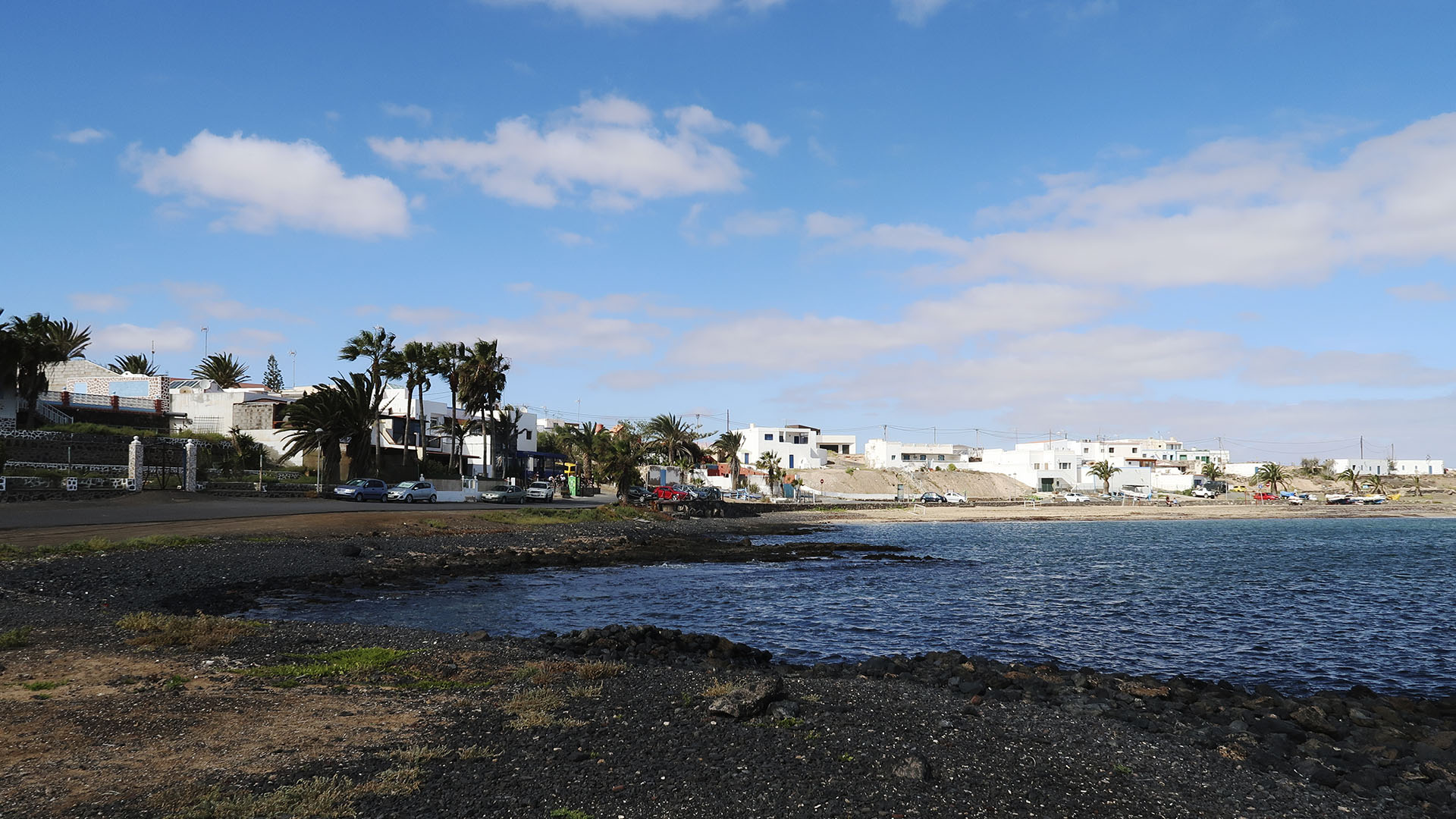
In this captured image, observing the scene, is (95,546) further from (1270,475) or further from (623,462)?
(1270,475)

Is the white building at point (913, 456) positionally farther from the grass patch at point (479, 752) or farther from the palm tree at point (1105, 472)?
the grass patch at point (479, 752)

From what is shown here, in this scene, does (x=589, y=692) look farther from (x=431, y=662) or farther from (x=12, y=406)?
(x=12, y=406)

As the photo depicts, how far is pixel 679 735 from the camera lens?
10359 mm

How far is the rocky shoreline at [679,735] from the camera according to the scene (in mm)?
8320

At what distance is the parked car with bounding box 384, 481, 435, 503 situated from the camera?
207ft

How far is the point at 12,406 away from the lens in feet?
204

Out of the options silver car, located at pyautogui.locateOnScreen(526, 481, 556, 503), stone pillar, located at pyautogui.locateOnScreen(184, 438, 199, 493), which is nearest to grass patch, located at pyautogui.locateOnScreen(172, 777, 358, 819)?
stone pillar, located at pyautogui.locateOnScreen(184, 438, 199, 493)

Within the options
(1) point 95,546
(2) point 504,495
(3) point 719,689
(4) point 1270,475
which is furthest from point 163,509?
(4) point 1270,475

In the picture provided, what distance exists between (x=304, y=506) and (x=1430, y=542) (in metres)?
81.5

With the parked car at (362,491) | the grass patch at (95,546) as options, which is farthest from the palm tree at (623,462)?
the grass patch at (95,546)

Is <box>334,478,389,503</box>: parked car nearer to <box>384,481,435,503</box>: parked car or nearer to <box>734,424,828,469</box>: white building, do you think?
<box>384,481,435,503</box>: parked car

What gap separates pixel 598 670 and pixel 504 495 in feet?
200

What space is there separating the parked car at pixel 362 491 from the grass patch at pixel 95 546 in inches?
1167

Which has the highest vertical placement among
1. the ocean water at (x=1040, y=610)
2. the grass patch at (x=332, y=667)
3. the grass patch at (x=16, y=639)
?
the grass patch at (x=16, y=639)
